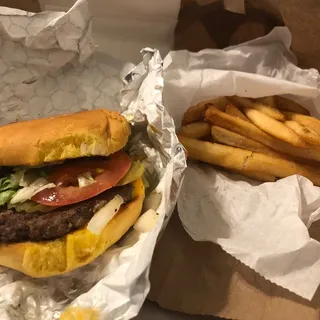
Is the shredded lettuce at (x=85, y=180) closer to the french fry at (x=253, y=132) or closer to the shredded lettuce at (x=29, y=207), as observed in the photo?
the shredded lettuce at (x=29, y=207)

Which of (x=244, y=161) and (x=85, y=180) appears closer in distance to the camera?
(x=85, y=180)

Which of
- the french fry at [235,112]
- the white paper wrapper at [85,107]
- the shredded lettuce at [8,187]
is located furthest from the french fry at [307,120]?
the shredded lettuce at [8,187]

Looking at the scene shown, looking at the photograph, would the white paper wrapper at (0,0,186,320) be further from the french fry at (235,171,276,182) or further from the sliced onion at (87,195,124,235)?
the french fry at (235,171,276,182)

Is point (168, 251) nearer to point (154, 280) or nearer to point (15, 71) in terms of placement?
point (154, 280)

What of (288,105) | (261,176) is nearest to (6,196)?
(261,176)

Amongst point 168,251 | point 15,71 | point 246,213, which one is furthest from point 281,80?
point 15,71

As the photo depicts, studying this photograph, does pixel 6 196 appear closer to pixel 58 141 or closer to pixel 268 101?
pixel 58 141

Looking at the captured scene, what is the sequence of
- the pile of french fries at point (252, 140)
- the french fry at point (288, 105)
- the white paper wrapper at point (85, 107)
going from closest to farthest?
the white paper wrapper at point (85, 107) → the pile of french fries at point (252, 140) → the french fry at point (288, 105)
